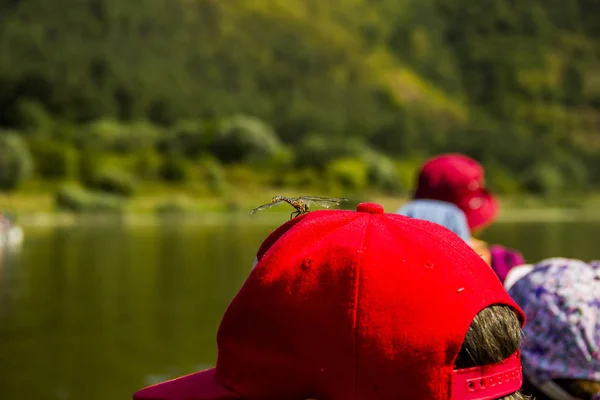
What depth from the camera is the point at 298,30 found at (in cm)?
19125

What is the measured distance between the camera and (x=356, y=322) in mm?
1522

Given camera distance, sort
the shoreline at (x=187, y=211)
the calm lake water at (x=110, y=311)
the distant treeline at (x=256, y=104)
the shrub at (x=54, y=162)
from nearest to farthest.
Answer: the calm lake water at (x=110, y=311)
the shoreline at (x=187, y=211)
the shrub at (x=54, y=162)
the distant treeline at (x=256, y=104)

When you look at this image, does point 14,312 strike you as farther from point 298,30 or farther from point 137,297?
point 298,30

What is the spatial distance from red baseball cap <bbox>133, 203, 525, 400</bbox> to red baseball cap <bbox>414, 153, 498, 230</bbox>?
9.11 feet

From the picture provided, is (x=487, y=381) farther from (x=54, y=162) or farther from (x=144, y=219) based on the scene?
(x=54, y=162)

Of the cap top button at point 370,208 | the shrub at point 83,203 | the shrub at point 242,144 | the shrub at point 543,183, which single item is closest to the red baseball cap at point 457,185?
the cap top button at point 370,208

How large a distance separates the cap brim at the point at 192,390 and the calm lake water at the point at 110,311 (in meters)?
9.93

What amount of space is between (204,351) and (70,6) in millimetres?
157882

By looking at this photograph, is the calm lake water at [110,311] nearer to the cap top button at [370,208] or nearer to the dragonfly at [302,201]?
the dragonfly at [302,201]

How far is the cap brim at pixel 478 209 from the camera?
4457 millimetres

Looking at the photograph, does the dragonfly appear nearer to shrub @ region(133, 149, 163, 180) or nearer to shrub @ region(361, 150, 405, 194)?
shrub @ region(133, 149, 163, 180)

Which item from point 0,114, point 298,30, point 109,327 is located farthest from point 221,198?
point 298,30

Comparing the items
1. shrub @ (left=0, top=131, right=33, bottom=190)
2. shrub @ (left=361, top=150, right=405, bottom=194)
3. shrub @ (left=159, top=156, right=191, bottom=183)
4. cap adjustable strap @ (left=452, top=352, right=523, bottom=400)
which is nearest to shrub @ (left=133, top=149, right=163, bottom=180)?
shrub @ (left=159, top=156, right=191, bottom=183)

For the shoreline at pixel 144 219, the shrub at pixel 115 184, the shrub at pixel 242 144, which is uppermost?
the shrub at pixel 242 144
